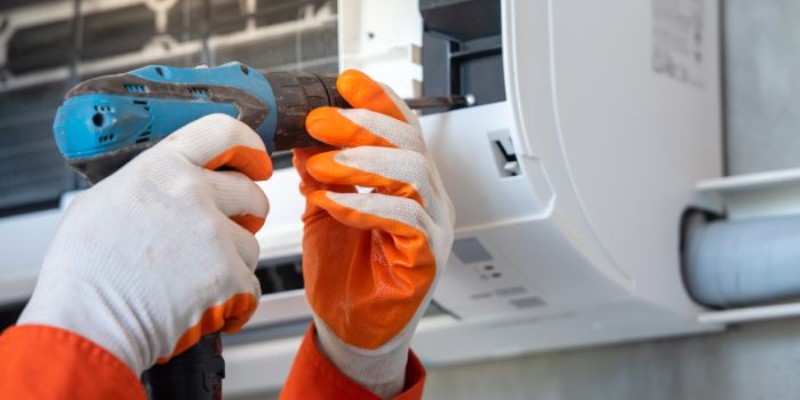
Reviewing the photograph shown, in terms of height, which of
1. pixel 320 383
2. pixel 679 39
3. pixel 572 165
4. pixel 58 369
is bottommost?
pixel 320 383

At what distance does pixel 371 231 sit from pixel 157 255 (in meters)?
0.33

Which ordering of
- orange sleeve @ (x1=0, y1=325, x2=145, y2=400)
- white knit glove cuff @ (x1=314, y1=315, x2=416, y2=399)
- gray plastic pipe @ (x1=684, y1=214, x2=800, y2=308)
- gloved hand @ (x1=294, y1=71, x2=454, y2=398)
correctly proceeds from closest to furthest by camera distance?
1. orange sleeve @ (x1=0, y1=325, x2=145, y2=400)
2. gloved hand @ (x1=294, y1=71, x2=454, y2=398)
3. white knit glove cuff @ (x1=314, y1=315, x2=416, y2=399)
4. gray plastic pipe @ (x1=684, y1=214, x2=800, y2=308)

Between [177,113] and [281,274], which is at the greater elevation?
[177,113]

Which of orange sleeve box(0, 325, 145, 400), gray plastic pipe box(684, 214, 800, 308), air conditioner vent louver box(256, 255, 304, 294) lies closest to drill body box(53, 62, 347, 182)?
orange sleeve box(0, 325, 145, 400)

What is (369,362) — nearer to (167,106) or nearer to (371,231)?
(371,231)

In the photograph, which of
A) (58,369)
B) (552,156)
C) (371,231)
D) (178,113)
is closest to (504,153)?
(552,156)

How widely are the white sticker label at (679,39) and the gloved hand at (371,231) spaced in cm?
43

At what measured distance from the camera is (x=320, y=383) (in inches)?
49.3

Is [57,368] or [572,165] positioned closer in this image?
[57,368]

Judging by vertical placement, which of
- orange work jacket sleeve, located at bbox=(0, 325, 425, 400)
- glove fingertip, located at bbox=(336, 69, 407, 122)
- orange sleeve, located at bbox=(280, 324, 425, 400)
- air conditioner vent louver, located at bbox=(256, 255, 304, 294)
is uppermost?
glove fingertip, located at bbox=(336, 69, 407, 122)

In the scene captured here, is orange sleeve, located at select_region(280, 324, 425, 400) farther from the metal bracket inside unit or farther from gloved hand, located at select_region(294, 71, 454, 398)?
the metal bracket inside unit

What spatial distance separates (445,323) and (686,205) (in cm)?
34

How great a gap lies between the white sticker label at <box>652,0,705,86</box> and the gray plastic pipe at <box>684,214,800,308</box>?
0.66ft

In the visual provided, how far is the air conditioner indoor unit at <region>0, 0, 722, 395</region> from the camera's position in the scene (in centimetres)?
128
